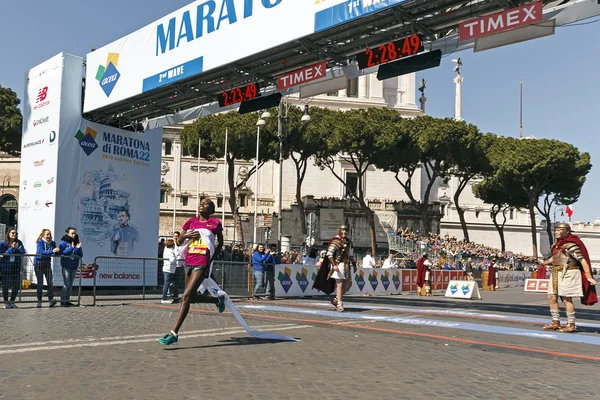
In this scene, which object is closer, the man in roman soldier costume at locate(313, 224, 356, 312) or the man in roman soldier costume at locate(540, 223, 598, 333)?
the man in roman soldier costume at locate(540, 223, 598, 333)

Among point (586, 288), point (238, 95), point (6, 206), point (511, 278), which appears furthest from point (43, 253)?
point (6, 206)

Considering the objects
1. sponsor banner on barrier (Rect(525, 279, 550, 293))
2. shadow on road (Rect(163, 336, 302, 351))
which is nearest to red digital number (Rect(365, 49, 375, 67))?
shadow on road (Rect(163, 336, 302, 351))

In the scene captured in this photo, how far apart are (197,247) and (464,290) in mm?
17424

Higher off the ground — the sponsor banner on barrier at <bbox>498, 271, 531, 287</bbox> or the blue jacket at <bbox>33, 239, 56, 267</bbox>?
the blue jacket at <bbox>33, 239, 56, 267</bbox>

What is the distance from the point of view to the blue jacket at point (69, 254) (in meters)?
14.2

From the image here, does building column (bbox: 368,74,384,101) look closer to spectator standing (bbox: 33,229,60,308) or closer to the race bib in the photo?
spectator standing (bbox: 33,229,60,308)

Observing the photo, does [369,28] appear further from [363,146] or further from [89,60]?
[363,146]

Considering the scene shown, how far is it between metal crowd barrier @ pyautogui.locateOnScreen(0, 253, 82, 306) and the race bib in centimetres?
733

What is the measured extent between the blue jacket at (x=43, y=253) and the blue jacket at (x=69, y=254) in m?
0.25

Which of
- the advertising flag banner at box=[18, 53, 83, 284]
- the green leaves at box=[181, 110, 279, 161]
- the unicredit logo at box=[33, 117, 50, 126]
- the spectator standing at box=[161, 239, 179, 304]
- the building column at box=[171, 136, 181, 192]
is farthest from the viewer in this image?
the building column at box=[171, 136, 181, 192]

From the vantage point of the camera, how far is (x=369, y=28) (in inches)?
549

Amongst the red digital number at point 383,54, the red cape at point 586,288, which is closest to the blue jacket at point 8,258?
the red digital number at point 383,54

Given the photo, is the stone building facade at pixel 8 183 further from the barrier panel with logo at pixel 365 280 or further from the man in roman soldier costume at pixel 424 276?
the man in roman soldier costume at pixel 424 276

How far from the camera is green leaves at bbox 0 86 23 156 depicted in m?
40.5
